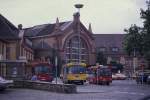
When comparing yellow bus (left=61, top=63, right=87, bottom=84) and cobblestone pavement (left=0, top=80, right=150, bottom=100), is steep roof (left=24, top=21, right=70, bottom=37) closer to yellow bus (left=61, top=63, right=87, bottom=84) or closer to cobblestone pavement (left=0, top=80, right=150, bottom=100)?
yellow bus (left=61, top=63, right=87, bottom=84)

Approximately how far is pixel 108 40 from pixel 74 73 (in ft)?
318

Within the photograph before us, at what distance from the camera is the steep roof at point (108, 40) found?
155500 mm

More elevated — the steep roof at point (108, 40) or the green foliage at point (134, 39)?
the steep roof at point (108, 40)

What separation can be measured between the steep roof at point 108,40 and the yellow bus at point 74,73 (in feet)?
304

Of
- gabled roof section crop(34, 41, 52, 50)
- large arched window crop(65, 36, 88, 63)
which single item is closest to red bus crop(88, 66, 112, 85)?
large arched window crop(65, 36, 88, 63)

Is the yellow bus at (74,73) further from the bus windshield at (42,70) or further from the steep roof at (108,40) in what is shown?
the steep roof at (108,40)

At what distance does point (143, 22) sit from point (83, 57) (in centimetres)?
6066

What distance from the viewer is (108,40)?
157750 mm

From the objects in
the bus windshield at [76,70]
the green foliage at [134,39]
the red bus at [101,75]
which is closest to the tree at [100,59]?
the green foliage at [134,39]

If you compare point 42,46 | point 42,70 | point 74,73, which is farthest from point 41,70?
point 42,46

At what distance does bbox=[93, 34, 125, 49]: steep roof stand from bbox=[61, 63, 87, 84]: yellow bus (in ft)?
304

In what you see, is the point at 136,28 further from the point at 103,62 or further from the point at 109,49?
the point at 109,49

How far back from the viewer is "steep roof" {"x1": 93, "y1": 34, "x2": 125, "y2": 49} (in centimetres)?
15550

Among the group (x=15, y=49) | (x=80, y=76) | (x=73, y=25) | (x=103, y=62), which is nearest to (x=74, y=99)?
(x=80, y=76)
